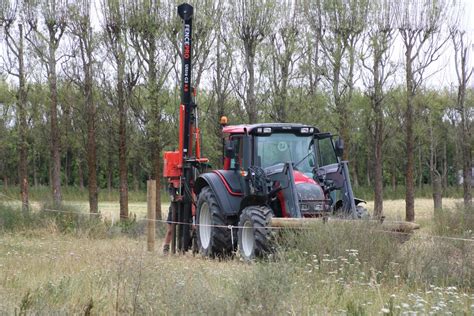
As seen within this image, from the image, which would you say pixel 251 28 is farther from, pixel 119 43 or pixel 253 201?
pixel 253 201

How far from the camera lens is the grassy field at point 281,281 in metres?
6.21

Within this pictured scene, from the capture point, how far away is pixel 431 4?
24719 millimetres

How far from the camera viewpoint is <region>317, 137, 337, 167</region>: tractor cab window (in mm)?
13219

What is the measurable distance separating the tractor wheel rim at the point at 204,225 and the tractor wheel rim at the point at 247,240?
1.54m

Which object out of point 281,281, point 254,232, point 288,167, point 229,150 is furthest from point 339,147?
point 281,281

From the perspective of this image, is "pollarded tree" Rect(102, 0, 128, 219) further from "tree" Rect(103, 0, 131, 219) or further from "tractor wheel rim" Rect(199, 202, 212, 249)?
"tractor wheel rim" Rect(199, 202, 212, 249)

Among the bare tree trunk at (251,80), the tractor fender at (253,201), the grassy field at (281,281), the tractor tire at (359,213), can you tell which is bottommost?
the grassy field at (281,281)

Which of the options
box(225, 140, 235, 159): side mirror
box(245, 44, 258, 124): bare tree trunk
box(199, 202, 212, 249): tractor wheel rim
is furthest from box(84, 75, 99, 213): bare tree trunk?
box(225, 140, 235, 159): side mirror

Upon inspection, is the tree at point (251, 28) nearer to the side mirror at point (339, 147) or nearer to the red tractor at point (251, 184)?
the red tractor at point (251, 184)

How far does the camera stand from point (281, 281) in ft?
21.4

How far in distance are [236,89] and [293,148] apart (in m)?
15.4

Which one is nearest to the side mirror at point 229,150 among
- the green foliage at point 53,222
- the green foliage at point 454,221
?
the green foliage at point 53,222

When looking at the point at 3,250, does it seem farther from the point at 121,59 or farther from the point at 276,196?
the point at 121,59

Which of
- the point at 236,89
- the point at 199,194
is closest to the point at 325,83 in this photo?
the point at 236,89
